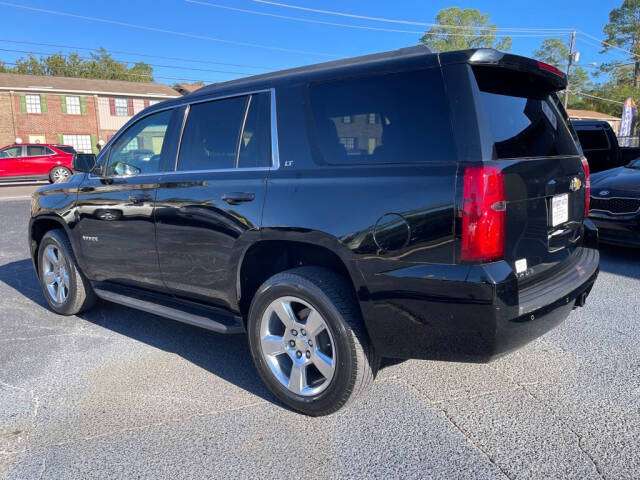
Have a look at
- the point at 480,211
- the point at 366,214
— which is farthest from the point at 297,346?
the point at 480,211

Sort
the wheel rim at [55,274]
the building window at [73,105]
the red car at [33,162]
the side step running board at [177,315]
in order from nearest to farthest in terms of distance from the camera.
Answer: the side step running board at [177,315]
the wheel rim at [55,274]
the red car at [33,162]
the building window at [73,105]

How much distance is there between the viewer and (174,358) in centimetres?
384

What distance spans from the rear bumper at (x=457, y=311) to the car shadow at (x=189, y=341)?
1.00 meters

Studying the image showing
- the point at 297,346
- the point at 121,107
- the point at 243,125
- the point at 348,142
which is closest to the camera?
the point at 348,142

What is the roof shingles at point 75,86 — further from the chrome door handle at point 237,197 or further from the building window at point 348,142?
the building window at point 348,142

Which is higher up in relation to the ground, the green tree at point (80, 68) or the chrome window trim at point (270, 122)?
the green tree at point (80, 68)

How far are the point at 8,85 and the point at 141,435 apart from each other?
3827 cm

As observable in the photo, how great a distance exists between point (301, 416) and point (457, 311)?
1172mm

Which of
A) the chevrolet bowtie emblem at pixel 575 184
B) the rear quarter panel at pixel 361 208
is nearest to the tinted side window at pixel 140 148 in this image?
the rear quarter panel at pixel 361 208

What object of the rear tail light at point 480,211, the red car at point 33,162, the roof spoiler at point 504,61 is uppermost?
the red car at point 33,162

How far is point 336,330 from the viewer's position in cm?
271

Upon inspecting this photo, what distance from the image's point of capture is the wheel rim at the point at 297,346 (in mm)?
2859

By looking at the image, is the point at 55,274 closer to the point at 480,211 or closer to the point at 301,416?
the point at 301,416

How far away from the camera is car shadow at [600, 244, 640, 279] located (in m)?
5.93
